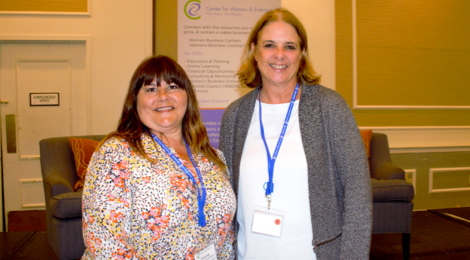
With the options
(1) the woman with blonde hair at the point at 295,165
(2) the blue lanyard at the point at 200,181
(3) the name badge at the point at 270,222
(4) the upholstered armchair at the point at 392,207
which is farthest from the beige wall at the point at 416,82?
(2) the blue lanyard at the point at 200,181

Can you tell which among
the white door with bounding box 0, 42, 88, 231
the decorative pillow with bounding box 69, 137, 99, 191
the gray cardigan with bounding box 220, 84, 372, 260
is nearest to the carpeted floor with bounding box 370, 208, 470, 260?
the gray cardigan with bounding box 220, 84, 372, 260

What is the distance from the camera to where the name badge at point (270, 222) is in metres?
1.26

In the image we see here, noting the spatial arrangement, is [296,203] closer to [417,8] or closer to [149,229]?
[149,229]

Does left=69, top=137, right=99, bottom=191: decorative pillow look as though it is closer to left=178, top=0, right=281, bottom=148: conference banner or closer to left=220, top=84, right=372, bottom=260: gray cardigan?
left=178, top=0, right=281, bottom=148: conference banner

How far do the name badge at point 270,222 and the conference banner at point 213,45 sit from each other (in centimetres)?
269

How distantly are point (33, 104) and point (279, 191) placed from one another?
372 centimetres

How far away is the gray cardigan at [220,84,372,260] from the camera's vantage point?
120 centimetres

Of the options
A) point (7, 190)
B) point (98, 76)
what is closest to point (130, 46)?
point (98, 76)

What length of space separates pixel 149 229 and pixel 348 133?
82 centimetres

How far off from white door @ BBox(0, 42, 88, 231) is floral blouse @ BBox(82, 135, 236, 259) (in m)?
3.19

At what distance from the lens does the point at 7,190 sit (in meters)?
3.82

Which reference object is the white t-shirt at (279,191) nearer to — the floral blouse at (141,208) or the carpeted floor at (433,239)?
the floral blouse at (141,208)

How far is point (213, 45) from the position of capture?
12.8ft

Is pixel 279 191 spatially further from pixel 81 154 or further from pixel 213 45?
pixel 213 45
